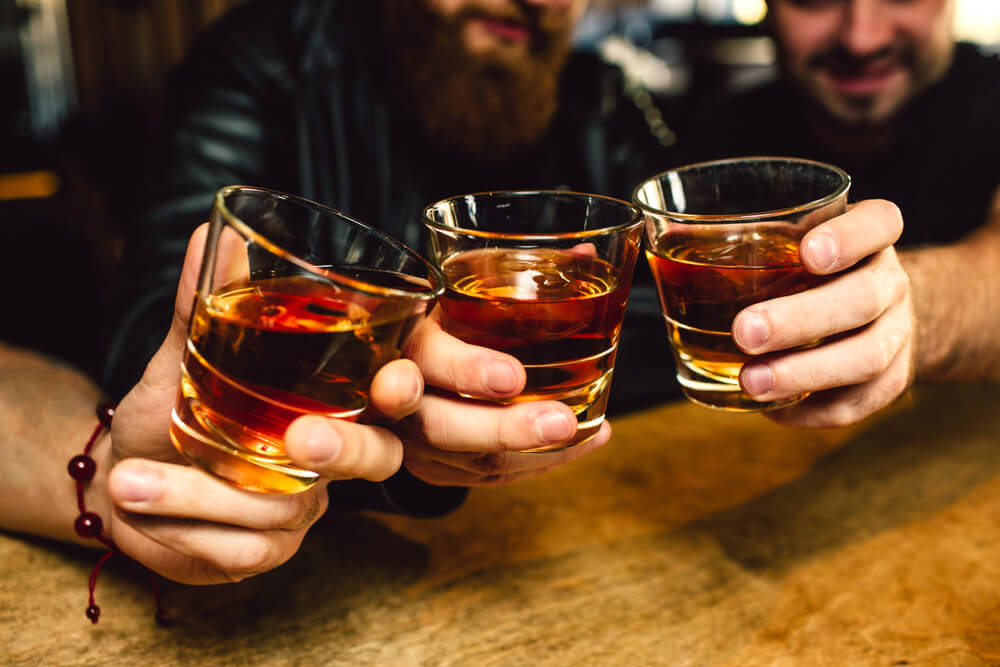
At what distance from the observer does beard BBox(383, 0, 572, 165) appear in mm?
2146

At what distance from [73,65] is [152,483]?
6804mm

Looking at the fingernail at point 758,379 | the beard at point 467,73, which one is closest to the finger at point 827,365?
the fingernail at point 758,379

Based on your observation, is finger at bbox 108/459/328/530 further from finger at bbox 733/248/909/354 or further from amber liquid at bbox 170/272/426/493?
finger at bbox 733/248/909/354

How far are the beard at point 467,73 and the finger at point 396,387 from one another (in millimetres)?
1647

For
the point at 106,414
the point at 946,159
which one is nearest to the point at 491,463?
the point at 106,414

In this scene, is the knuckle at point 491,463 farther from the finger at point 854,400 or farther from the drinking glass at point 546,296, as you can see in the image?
the finger at point 854,400

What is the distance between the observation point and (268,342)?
653mm

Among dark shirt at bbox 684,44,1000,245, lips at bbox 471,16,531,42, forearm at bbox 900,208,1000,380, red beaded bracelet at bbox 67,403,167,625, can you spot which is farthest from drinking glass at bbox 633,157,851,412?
dark shirt at bbox 684,44,1000,245

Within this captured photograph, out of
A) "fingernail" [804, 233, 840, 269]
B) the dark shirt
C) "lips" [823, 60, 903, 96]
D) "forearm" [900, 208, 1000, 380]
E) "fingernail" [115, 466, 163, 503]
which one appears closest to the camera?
"fingernail" [115, 466, 163, 503]

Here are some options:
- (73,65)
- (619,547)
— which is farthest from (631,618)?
(73,65)

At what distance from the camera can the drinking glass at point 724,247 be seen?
857 mm

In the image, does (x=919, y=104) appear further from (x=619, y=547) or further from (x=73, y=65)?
(x=73, y=65)

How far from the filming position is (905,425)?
1490 millimetres

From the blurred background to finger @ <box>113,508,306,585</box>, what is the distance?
3.07 metres
